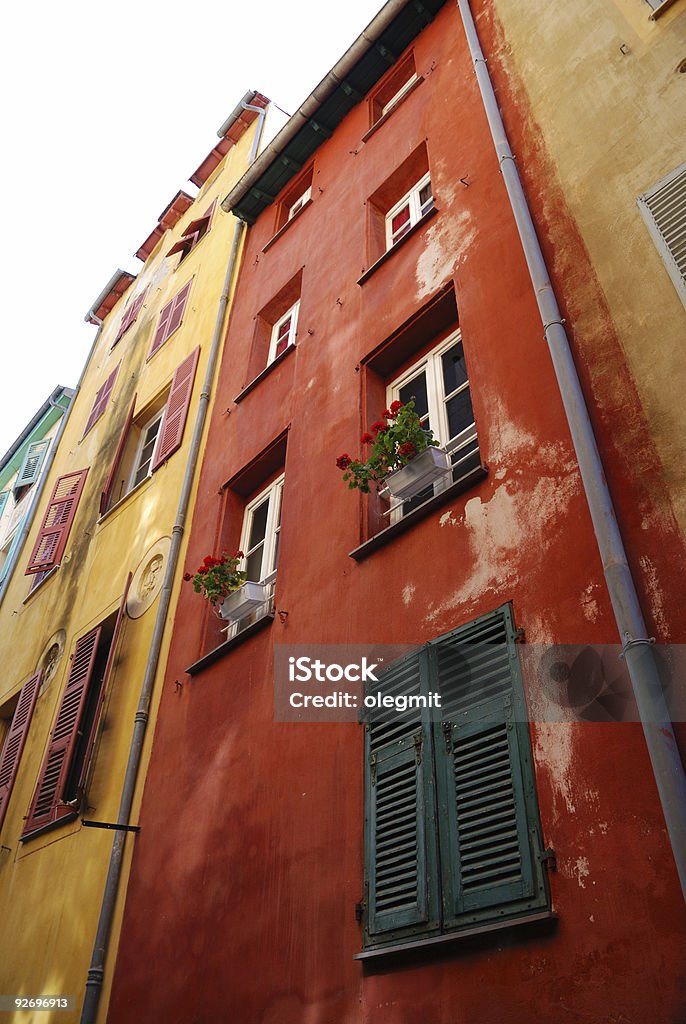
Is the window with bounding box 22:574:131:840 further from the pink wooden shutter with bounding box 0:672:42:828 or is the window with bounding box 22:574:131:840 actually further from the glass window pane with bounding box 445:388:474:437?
the glass window pane with bounding box 445:388:474:437

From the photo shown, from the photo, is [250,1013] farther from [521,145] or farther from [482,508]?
[521,145]

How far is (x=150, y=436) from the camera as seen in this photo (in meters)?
13.7

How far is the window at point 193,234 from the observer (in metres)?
16.7

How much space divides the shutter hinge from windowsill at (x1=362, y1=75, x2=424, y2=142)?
9.29m

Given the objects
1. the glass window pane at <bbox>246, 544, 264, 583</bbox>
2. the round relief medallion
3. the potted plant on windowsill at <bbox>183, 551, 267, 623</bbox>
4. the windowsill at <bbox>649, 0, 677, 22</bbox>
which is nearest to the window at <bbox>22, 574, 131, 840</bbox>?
the round relief medallion

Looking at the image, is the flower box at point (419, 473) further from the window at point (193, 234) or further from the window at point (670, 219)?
the window at point (193, 234)

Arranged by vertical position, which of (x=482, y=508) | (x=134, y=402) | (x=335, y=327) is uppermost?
(x=134, y=402)

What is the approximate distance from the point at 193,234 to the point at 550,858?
49.7ft

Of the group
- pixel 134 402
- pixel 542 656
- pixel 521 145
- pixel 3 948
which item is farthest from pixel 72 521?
pixel 542 656

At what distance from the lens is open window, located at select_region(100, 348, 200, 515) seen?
11773mm

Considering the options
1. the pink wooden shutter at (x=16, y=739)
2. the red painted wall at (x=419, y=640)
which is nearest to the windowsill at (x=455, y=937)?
the red painted wall at (x=419, y=640)

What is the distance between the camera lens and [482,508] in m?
5.62

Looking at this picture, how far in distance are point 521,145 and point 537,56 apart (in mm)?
1207

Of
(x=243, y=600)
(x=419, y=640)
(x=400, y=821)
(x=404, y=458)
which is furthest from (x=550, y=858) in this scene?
(x=243, y=600)
